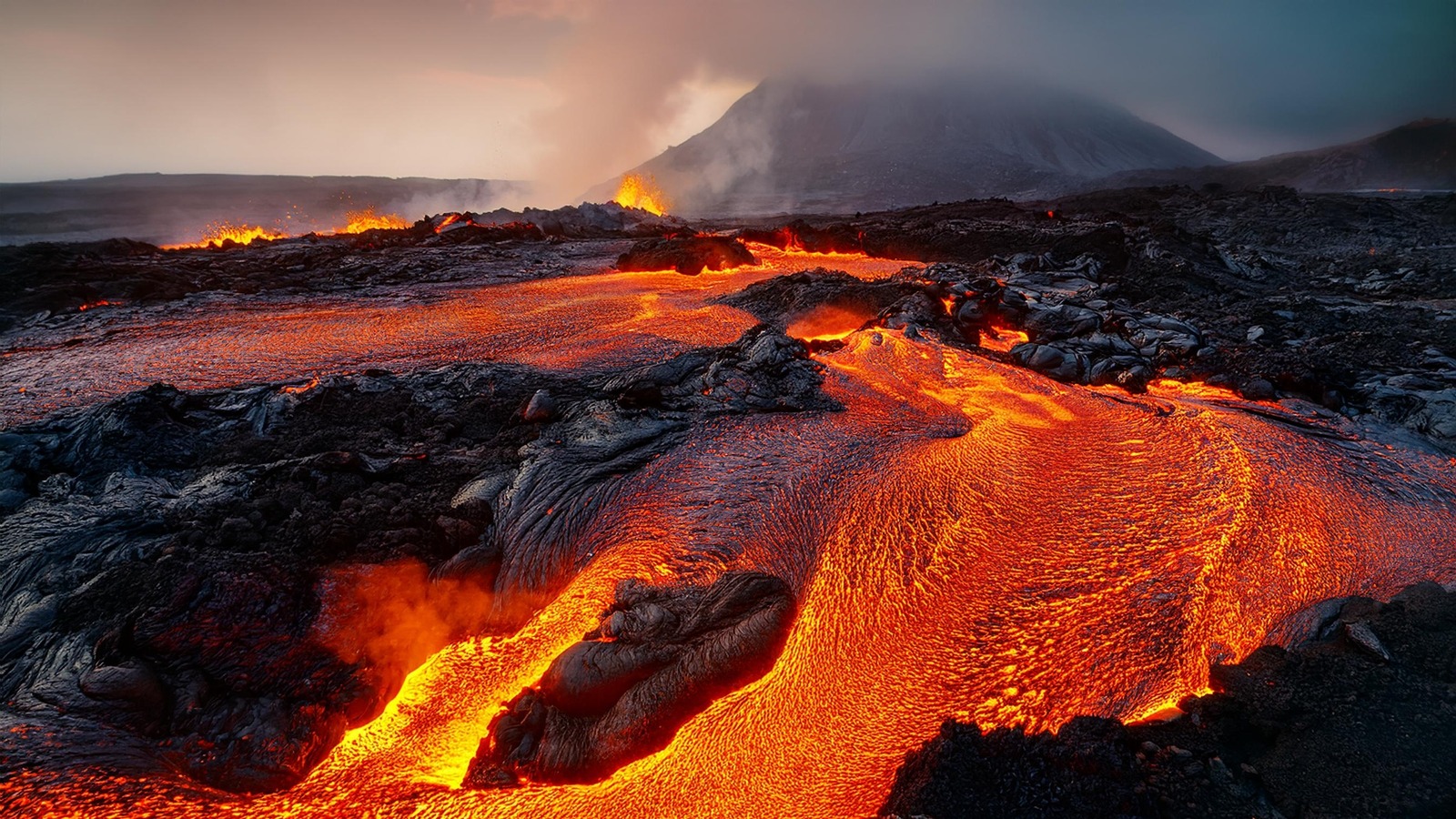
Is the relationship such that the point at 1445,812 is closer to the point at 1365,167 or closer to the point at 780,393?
the point at 780,393

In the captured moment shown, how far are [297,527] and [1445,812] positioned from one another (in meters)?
5.03

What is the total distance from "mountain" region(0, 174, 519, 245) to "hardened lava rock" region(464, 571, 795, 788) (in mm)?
62413

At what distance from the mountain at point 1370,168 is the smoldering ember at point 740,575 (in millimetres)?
55760

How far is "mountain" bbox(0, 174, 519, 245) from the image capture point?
5378cm

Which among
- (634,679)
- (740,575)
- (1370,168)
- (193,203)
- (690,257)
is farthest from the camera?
(193,203)

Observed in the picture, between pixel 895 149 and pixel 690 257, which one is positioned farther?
pixel 895 149

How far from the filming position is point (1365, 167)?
47.6 metres

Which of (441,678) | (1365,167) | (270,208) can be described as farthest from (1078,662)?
(270,208)

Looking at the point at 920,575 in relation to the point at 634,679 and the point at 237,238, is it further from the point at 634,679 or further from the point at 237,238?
the point at 237,238

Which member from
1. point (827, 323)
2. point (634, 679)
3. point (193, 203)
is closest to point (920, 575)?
point (634, 679)

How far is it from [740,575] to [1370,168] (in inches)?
3034

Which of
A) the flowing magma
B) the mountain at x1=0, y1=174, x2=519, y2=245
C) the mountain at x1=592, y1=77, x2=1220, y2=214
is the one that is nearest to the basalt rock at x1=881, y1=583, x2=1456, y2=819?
the flowing magma

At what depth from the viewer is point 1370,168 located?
4753cm

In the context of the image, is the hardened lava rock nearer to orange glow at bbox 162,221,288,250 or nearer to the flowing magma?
the flowing magma
